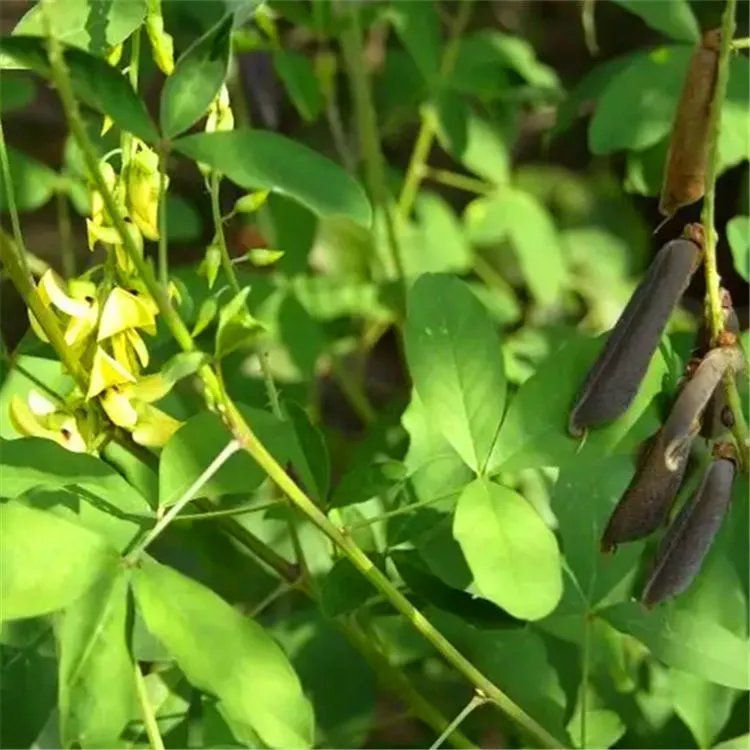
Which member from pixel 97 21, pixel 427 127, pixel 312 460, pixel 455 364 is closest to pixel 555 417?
pixel 455 364

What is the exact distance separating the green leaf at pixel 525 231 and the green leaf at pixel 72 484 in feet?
3.26

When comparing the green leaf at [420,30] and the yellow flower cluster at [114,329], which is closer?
the yellow flower cluster at [114,329]

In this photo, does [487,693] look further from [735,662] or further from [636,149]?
[636,149]

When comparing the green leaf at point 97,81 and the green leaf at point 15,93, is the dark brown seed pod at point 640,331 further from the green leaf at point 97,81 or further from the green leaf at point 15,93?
the green leaf at point 15,93

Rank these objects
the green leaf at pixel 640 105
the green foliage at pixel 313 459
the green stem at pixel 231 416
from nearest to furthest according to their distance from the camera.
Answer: the green stem at pixel 231 416, the green foliage at pixel 313 459, the green leaf at pixel 640 105

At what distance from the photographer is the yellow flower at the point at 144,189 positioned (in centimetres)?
78

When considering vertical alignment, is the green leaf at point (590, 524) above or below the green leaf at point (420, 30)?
below

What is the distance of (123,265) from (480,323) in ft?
0.86

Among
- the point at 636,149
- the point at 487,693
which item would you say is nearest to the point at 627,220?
the point at 636,149

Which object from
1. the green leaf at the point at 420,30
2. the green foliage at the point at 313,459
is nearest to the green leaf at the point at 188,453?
the green foliage at the point at 313,459

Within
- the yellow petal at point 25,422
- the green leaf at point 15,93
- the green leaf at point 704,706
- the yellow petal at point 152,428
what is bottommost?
the green leaf at point 704,706

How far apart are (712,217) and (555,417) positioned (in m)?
0.16

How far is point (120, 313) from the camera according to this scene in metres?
0.76

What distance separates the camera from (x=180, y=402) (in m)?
1.07
